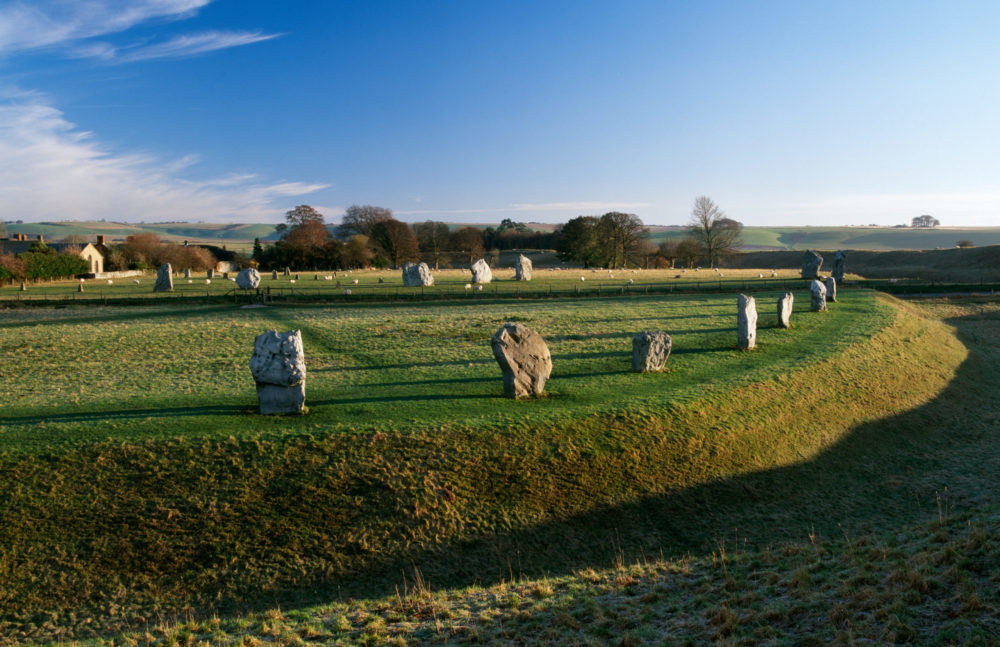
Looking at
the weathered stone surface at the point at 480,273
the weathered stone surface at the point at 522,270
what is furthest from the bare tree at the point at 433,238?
the weathered stone surface at the point at 480,273

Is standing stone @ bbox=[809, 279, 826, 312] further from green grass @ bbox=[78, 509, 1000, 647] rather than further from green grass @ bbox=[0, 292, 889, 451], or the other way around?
green grass @ bbox=[78, 509, 1000, 647]

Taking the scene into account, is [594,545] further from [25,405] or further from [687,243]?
[687,243]

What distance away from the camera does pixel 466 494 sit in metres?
13.6

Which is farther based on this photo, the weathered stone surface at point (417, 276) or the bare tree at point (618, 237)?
the bare tree at point (618, 237)

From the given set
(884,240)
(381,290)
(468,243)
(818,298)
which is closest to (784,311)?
(818,298)

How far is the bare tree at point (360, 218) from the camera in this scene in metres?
109

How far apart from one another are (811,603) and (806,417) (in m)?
12.1

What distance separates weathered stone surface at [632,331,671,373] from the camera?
21.6 meters

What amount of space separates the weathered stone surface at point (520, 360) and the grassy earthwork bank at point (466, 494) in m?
0.68

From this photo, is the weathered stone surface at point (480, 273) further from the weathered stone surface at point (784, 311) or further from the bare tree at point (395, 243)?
the bare tree at point (395, 243)

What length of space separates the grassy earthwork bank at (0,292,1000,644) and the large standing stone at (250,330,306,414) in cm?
83

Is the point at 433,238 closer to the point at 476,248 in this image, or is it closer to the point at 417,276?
the point at 476,248

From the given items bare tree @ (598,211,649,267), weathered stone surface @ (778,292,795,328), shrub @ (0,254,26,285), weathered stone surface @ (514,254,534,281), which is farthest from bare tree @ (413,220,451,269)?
weathered stone surface @ (778,292,795,328)

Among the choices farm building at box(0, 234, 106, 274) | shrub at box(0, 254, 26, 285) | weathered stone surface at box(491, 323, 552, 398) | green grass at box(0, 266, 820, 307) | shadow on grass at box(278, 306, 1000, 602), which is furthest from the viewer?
farm building at box(0, 234, 106, 274)
